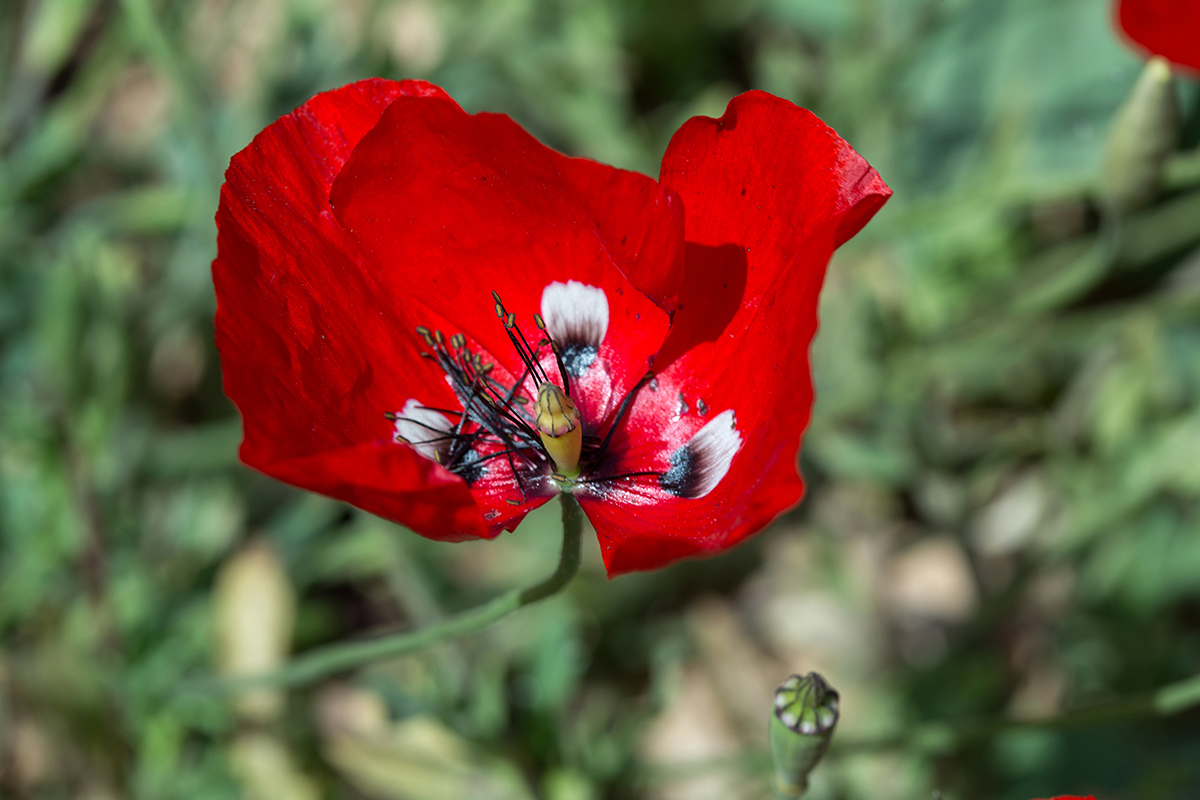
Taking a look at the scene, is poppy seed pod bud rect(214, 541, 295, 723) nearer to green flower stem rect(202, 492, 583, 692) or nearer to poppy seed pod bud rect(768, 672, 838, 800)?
green flower stem rect(202, 492, 583, 692)

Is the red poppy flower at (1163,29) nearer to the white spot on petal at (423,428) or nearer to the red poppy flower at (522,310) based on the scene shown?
the red poppy flower at (522,310)

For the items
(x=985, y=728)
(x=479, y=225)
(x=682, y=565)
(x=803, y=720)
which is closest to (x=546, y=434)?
(x=479, y=225)

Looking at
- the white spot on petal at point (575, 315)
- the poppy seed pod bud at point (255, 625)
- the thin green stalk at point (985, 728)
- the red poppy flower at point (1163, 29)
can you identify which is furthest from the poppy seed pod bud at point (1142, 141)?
the poppy seed pod bud at point (255, 625)

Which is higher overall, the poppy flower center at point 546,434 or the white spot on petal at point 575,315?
the white spot on petal at point 575,315

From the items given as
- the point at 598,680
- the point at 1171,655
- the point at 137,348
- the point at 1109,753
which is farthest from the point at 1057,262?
the point at 137,348

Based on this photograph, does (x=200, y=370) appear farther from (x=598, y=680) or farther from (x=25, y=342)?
(x=598, y=680)

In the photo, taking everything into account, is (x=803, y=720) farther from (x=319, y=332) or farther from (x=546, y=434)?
(x=319, y=332)
